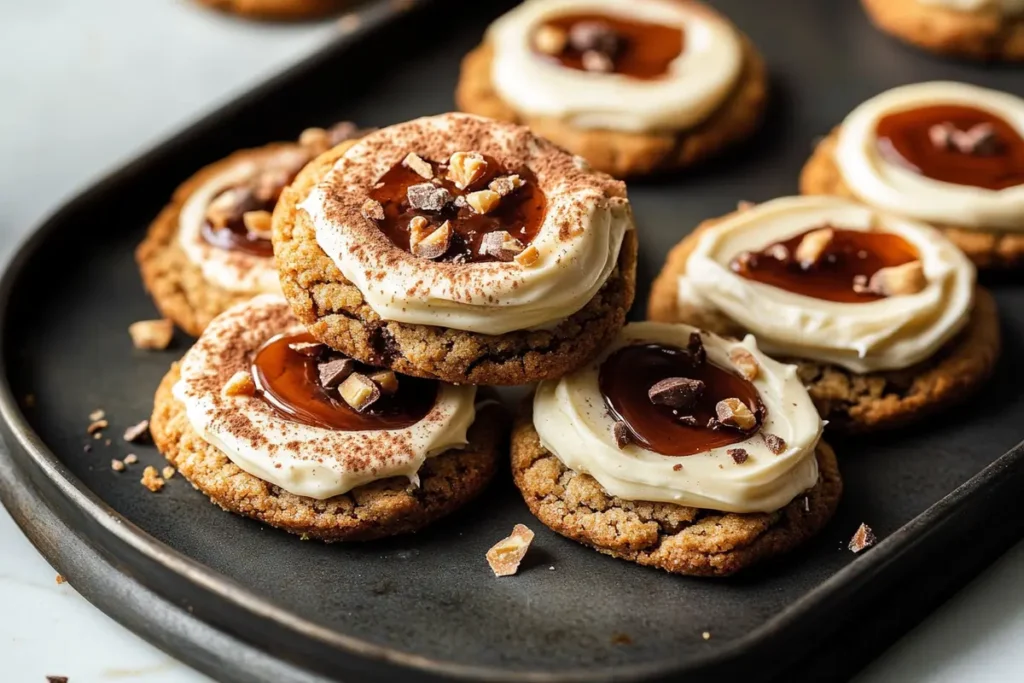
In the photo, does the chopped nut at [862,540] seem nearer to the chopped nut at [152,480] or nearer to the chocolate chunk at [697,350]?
the chocolate chunk at [697,350]

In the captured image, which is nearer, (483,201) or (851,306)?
(483,201)

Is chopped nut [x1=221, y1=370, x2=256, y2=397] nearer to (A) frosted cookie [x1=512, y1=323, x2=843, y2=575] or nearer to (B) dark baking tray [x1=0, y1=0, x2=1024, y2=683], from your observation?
(B) dark baking tray [x1=0, y1=0, x2=1024, y2=683]

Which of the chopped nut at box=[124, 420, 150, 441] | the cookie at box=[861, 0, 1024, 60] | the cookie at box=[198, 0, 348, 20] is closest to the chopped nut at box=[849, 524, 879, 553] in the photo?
the chopped nut at box=[124, 420, 150, 441]

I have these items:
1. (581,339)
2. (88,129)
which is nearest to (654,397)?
(581,339)

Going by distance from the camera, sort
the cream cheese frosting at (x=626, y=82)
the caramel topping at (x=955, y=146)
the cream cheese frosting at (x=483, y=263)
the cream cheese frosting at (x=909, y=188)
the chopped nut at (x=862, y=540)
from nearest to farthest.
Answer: the cream cheese frosting at (x=483, y=263)
the chopped nut at (x=862, y=540)
the cream cheese frosting at (x=909, y=188)
the caramel topping at (x=955, y=146)
the cream cheese frosting at (x=626, y=82)

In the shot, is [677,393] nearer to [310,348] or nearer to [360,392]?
[360,392]

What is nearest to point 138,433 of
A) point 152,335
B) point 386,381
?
point 152,335

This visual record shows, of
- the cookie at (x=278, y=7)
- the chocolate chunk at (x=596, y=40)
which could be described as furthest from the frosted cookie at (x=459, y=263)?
the cookie at (x=278, y=7)
